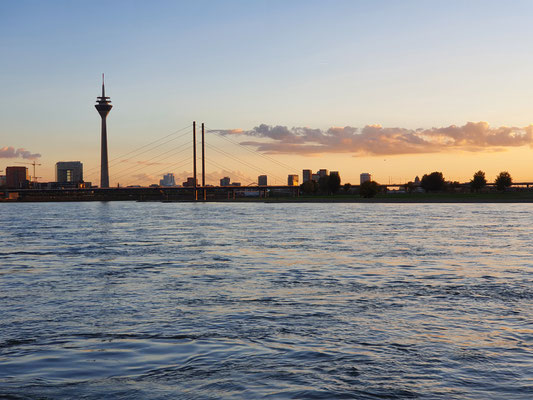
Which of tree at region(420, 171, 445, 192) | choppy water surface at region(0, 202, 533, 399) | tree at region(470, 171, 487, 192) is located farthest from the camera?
tree at region(420, 171, 445, 192)

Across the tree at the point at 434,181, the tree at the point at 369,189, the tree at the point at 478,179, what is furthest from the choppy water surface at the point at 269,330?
the tree at the point at 434,181

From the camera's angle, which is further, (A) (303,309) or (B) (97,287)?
(B) (97,287)

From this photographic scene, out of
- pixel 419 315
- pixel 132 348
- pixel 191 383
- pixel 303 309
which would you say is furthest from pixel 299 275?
pixel 191 383

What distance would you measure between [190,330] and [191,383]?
2667 millimetres

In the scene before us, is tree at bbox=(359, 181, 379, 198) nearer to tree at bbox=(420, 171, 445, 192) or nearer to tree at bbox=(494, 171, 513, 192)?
tree at bbox=(420, 171, 445, 192)

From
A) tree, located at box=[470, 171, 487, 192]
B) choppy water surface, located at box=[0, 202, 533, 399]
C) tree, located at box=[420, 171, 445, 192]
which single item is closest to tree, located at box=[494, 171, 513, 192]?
tree, located at box=[470, 171, 487, 192]

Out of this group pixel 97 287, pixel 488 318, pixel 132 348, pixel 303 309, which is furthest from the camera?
pixel 97 287

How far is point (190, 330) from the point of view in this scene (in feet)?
31.3

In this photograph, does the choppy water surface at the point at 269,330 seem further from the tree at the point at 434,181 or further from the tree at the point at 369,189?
the tree at the point at 434,181

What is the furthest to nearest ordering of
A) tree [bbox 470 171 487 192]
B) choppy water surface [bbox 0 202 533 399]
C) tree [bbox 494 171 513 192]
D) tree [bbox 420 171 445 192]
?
1. tree [bbox 420 171 445 192]
2. tree [bbox 470 171 487 192]
3. tree [bbox 494 171 513 192]
4. choppy water surface [bbox 0 202 533 399]

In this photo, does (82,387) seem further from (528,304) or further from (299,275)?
(299,275)

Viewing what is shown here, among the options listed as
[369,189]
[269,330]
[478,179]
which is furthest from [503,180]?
[269,330]

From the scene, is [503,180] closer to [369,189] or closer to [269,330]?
[369,189]

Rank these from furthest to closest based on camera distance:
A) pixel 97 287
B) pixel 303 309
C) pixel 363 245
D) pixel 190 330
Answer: pixel 363 245, pixel 97 287, pixel 303 309, pixel 190 330
